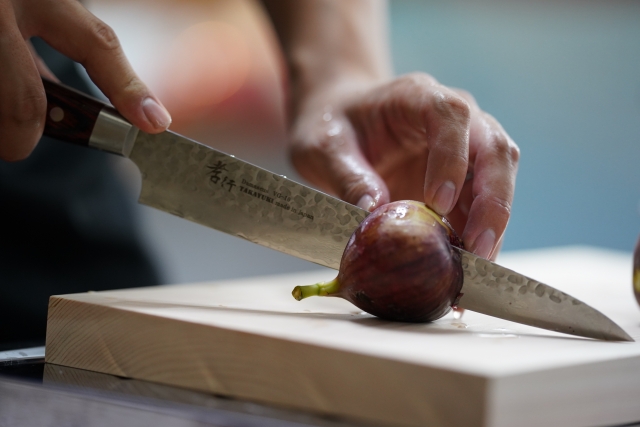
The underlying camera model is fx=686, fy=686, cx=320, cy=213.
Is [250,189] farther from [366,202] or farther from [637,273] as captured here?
[637,273]

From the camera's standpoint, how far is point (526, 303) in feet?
3.99

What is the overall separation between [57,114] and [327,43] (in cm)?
117

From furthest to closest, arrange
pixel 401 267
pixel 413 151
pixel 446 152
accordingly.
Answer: pixel 413 151, pixel 446 152, pixel 401 267

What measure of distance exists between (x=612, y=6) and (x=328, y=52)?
378 centimetres

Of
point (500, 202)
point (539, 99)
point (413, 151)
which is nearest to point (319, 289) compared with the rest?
point (500, 202)

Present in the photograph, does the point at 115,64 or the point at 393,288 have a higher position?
the point at 115,64

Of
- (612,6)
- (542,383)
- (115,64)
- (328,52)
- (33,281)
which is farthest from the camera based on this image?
(612,6)

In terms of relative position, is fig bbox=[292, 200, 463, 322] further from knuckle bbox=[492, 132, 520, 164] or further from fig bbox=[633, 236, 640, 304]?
fig bbox=[633, 236, 640, 304]

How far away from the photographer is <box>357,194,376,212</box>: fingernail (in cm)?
147

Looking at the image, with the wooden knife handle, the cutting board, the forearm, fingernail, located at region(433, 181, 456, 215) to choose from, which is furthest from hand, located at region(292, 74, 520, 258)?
the wooden knife handle

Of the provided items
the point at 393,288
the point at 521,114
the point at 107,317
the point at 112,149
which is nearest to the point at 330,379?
the point at 393,288

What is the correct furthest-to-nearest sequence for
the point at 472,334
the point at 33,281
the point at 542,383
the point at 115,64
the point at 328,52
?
the point at 328,52 → the point at 33,281 → the point at 115,64 → the point at 472,334 → the point at 542,383

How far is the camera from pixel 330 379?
1.00 meters

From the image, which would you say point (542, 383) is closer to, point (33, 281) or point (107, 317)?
point (107, 317)
